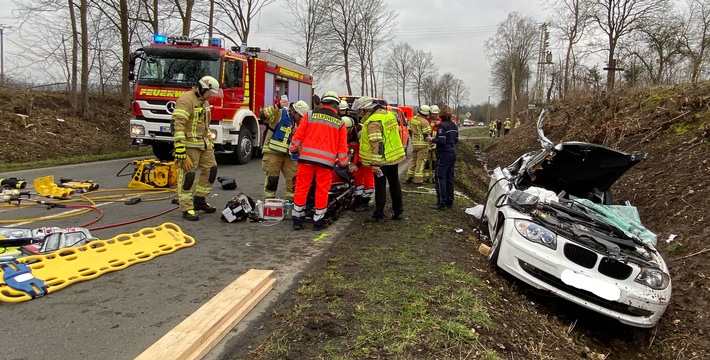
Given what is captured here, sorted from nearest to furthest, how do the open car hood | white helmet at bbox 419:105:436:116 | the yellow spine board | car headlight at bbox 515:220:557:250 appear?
the yellow spine board < car headlight at bbox 515:220:557:250 < the open car hood < white helmet at bbox 419:105:436:116

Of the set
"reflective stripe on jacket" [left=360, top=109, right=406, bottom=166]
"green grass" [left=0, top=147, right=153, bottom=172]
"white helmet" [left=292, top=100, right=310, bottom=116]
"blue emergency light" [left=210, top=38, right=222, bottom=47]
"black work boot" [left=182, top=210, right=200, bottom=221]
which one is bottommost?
"black work boot" [left=182, top=210, right=200, bottom=221]

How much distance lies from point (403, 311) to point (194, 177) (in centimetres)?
385

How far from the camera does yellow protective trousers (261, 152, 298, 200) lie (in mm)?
6406

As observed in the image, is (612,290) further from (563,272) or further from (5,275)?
(5,275)

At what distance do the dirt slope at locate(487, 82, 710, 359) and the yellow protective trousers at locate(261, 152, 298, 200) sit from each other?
4387 mm

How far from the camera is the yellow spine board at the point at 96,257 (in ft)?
11.8

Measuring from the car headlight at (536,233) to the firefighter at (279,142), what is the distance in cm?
322

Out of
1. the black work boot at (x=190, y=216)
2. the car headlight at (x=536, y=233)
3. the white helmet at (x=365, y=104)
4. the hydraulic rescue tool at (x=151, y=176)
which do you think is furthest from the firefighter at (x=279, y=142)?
the car headlight at (x=536, y=233)

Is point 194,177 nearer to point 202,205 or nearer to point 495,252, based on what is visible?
point 202,205

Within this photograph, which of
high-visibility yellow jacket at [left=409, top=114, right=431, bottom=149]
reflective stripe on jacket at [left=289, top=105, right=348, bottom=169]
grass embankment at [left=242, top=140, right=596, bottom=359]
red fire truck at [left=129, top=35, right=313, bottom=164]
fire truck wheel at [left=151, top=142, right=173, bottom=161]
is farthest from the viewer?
fire truck wheel at [left=151, top=142, right=173, bottom=161]

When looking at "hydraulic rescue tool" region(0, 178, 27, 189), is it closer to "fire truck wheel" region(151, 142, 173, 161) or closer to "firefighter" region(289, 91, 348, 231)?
"fire truck wheel" region(151, 142, 173, 161)

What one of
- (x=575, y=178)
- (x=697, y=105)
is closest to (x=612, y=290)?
Result: (x=575, y=178)

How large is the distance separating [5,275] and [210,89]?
329cm

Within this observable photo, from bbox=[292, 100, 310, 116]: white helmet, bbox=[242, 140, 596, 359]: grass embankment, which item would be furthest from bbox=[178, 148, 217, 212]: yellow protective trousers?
bbox=[242, 140, 596, 359]: grass embankment
